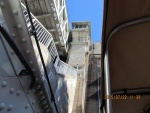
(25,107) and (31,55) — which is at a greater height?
(31,55)

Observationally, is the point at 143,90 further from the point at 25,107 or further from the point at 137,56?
the point at 25,107

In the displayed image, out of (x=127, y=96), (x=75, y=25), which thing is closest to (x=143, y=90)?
(x=127, y=96)

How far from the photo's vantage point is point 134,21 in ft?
6.50

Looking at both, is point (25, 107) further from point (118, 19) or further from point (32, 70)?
point (118, 19)

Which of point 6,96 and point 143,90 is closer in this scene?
point 6,96

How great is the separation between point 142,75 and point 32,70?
4.69ft

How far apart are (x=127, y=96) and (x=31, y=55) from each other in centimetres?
143

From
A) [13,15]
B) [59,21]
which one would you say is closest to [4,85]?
[13,15]

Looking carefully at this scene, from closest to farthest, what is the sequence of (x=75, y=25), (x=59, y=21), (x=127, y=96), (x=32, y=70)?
(x=32, y=70), (x=127, y=96), (x=59, y=21), (x=75, y=25)

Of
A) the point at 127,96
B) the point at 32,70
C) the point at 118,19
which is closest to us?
the point at 118,19

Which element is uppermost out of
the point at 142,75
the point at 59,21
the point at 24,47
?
the point at 24,47

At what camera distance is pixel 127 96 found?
274 cm

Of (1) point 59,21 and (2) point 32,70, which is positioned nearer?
(2) point 32,70

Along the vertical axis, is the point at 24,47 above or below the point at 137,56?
above
